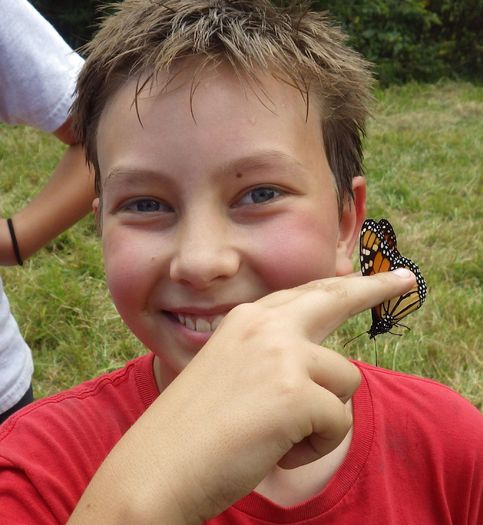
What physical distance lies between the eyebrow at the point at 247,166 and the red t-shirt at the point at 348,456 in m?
0.40

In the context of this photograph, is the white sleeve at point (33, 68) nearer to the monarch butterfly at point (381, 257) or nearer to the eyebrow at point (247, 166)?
the eyebrow at point (247, 166)

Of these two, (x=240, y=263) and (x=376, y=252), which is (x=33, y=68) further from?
(x=376, y=252)

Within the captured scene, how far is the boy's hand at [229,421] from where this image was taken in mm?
778

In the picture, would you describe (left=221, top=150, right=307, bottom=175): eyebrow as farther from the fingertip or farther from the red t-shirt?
the red t-shirt

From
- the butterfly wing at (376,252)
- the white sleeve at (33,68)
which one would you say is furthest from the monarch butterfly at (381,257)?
the white sleeve at (33,68)

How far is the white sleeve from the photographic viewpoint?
1779 mm

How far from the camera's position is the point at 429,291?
3475 mm

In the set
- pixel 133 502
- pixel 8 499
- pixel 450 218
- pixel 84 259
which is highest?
pixel 133 502

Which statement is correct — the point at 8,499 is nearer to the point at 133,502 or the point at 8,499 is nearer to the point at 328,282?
the point at 133,502

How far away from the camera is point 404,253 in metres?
3.97

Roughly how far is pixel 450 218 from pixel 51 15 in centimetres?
644

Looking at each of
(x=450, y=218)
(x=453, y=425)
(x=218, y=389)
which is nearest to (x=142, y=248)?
(x=218, y=389)

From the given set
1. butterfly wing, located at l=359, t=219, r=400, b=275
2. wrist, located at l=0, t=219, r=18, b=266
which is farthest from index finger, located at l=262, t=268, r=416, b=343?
wrist, located at l=0, t=219, r=18, b=266

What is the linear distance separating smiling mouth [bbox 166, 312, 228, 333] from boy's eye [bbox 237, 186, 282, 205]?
0.62 feet
